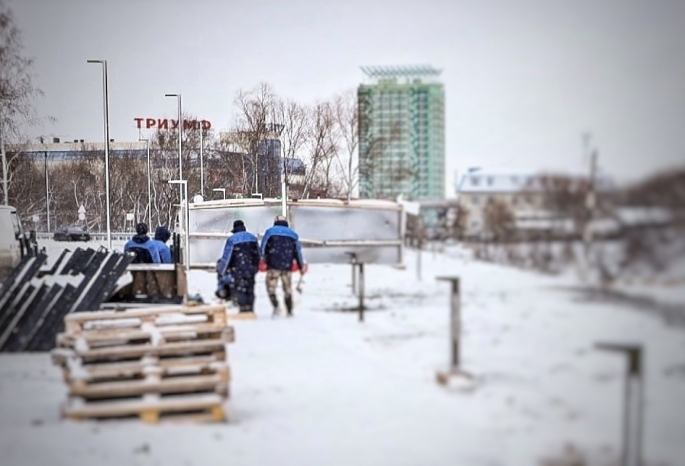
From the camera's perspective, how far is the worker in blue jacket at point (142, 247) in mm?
5812

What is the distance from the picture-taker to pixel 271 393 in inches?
140

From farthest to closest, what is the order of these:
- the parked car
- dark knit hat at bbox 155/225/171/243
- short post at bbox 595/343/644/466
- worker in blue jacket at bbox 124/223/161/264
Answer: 1. dark knit hat at bbox 155/225/171/243
2. worker in blue jacket at bbox 124/223/161/264
3. the parked car
4. short post at bbox 595/343/644/466

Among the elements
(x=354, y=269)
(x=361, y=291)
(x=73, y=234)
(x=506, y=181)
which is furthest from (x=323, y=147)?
(x=73, y=234)

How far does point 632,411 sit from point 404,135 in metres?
1.57

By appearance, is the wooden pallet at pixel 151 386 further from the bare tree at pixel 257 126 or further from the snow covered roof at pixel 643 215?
the snow covered roof at pixel 643 215

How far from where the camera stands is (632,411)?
2.65 m

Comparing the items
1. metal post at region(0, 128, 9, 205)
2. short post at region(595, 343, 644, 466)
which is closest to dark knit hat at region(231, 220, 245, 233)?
metal post at region(0, 128, 9, 205)

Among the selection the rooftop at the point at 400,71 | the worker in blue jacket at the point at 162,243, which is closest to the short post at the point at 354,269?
the rooftop at the point at 400,71

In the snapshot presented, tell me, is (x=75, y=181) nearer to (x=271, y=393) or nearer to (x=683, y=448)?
(x=271, y=393)

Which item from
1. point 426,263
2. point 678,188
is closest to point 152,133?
point 426,263

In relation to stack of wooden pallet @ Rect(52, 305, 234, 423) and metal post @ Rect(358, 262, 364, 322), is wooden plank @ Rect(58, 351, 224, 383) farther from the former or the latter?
Answer: metal post @ Rect(358, 262, 364, 322)

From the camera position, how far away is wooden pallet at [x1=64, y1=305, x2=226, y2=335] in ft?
12.7

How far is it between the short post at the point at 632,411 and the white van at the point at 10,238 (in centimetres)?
430

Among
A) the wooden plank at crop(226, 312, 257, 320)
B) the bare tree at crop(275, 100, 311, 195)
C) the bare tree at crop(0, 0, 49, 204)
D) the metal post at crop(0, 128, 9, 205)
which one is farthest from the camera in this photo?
the metal post at crop(0, 128, 9, 205)
